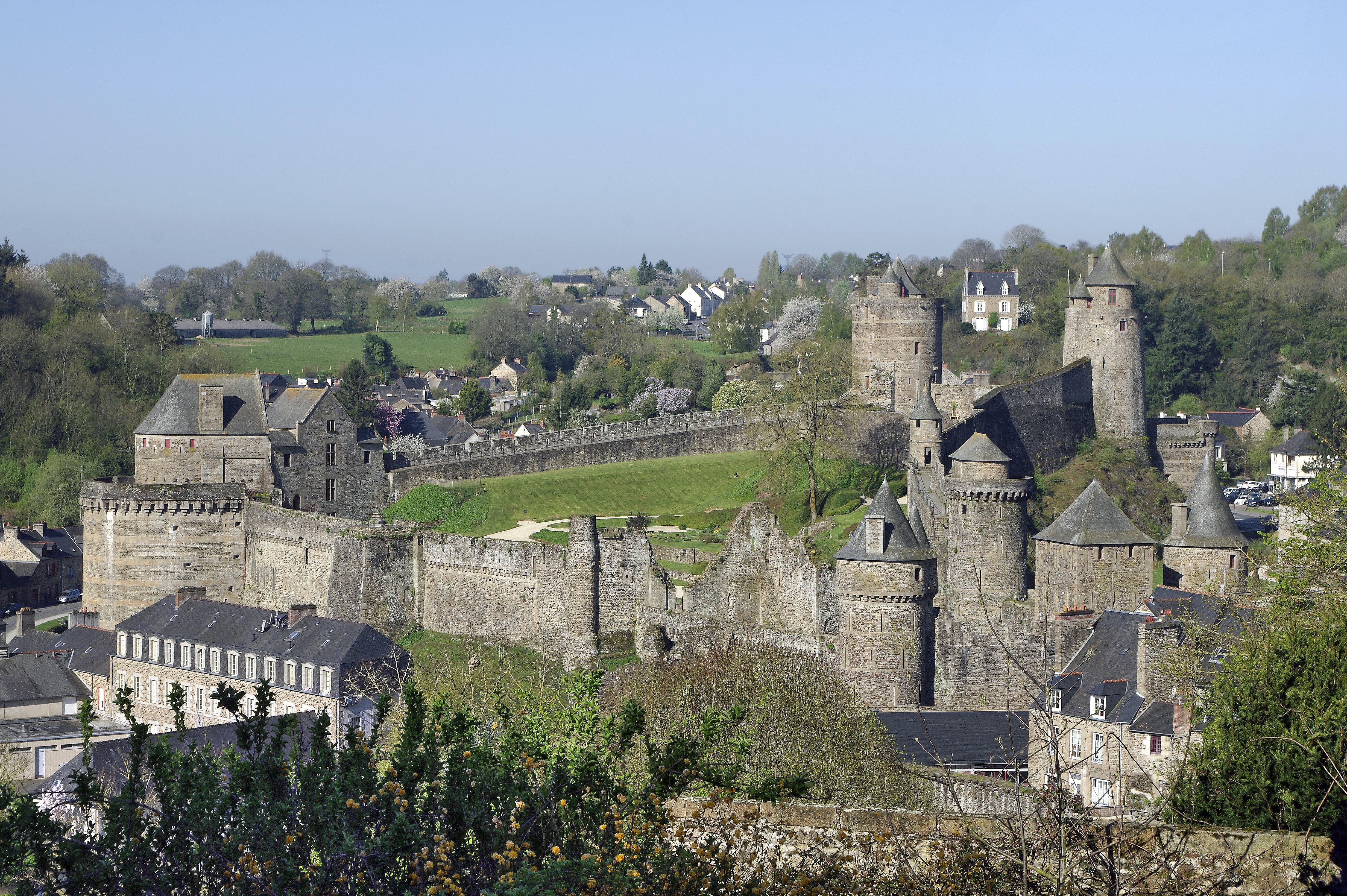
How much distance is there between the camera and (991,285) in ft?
267

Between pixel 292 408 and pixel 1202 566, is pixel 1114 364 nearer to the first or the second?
pixel 1202 566

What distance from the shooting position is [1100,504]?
99.8 ft

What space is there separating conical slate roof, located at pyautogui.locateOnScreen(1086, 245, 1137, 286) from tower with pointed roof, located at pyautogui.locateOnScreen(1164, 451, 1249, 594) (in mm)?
18942

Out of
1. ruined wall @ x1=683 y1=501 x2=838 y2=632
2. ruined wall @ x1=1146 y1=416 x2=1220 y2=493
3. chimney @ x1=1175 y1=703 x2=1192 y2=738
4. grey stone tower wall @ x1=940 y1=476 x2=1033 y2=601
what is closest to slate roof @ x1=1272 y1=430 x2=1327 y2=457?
ruined wall @ x1=1146 y1=416 x2=1220 y2=493

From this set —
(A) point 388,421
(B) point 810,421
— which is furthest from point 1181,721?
(A) point 388,421

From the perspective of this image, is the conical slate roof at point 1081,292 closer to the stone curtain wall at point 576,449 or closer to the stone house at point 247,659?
the stone curtain wall at point 576,449

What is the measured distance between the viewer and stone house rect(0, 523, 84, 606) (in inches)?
2151

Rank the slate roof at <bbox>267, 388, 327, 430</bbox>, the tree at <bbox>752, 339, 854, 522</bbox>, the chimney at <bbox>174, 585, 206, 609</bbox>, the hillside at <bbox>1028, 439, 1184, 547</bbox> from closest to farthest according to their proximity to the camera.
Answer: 1. the chimney at <bbox>174, 585, 206, 609</bbox>
2. the hillside at <bbox>1028, 439, 1184, 547</bbox>
3. the tree at <bbox>752, 339, 854, 522</bbox>
4. the slate roof at <bbox>267, 388, 327, 430</bbox>

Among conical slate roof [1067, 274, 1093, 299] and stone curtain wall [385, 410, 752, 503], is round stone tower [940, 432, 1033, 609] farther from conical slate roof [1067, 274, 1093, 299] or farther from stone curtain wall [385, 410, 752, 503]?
stone curtain wall [385, 410, 752, 503]

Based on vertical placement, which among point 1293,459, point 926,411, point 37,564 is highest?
point 926,411

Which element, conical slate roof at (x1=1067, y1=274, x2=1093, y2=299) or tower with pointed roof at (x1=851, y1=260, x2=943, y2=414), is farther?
conical slate roof at (x1=1067, y1=274, x2=1093, y2=299)

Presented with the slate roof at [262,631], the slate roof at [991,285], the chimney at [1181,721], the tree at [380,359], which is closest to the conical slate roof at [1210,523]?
the chimney at [1181,721]

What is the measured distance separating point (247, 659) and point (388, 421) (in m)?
31.2

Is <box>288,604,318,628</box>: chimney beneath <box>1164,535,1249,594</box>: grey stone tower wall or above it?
beneath
